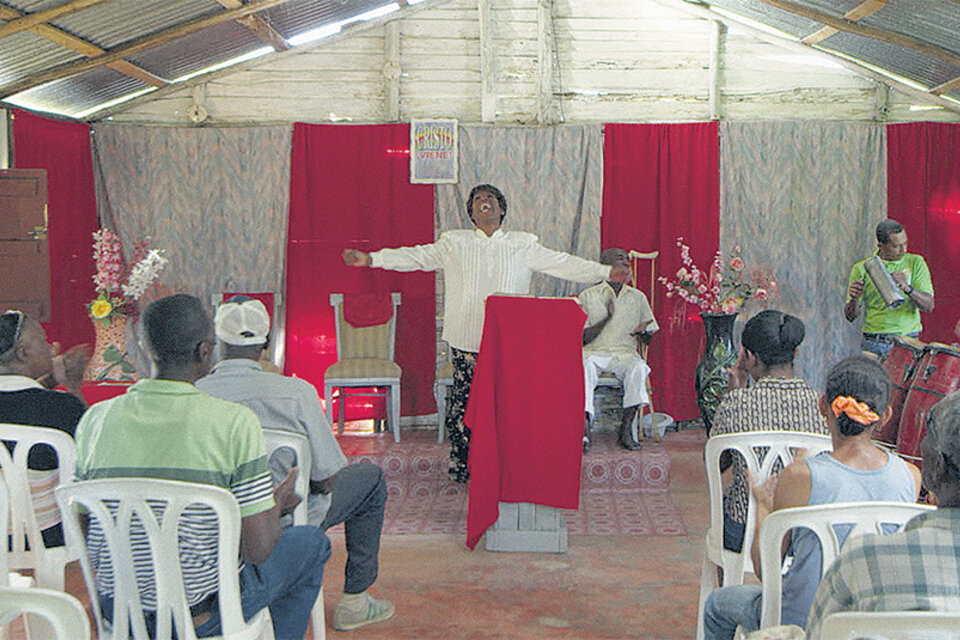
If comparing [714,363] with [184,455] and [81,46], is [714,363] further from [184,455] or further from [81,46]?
[184,455]

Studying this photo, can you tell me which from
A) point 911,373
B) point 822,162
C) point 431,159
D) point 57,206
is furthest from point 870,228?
point 57,206

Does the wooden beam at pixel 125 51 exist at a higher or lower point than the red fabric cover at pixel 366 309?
higher

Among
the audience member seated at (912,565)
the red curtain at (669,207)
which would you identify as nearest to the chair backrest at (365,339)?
the red curtain at (669,207)

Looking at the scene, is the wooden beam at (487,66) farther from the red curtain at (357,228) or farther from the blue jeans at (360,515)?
the blue jeans at (360,515)

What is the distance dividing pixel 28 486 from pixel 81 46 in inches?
136

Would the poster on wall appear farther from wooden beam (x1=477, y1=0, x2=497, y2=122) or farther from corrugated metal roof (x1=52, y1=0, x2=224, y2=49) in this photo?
corrugated metal roof (x1=52, y1=0, x2=224, y2=49)

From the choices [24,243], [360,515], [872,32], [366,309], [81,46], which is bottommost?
[360,515]

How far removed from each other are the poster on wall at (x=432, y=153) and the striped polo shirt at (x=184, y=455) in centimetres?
455

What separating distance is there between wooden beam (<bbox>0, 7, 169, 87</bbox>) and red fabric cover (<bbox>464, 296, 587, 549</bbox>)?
2761mm

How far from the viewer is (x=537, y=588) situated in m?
3.63

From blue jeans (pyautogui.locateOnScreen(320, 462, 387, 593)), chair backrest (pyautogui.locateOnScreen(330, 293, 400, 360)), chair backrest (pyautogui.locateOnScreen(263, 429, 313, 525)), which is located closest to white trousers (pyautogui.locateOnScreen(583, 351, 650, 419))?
chair backrest (pyautogui.locateOnScreen(330, 293, 400, 360))

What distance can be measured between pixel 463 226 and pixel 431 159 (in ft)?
1.68

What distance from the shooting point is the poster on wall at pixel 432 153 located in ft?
21.2

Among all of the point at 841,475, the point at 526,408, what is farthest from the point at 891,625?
the point at 526,408
